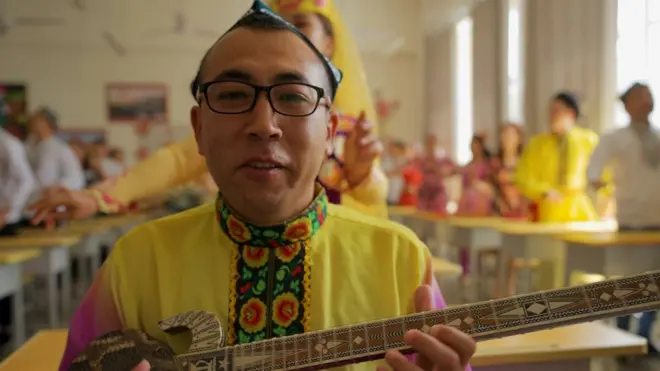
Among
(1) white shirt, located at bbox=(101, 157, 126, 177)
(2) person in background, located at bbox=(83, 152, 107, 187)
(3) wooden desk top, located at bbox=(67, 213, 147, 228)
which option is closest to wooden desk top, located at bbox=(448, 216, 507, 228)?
(3) wooden desk top, located at bbox=(67, 213, 147, 228)

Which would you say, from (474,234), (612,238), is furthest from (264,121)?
(474,234)

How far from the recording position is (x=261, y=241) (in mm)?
1129

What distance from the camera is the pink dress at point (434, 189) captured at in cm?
771

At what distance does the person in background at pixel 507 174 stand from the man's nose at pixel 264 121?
558 centimetres

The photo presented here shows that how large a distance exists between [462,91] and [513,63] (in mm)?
2456

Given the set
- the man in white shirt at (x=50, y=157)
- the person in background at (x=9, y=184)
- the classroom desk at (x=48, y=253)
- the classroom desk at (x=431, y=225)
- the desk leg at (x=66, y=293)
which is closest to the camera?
the classroom desk at (x=48, y=253)

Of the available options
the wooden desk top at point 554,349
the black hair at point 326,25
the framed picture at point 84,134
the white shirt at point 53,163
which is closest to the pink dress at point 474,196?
the white shirt at point 53,163

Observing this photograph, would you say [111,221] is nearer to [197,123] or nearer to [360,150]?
[360,150]

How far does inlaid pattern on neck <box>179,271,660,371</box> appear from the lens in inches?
33.5

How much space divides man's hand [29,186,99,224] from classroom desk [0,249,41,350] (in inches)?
102

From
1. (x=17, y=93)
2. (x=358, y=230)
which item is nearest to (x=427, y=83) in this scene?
(x=17, y=93)

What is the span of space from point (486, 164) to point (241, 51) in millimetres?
6400

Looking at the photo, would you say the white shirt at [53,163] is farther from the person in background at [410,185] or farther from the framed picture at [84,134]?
the framed picture at [84,134]

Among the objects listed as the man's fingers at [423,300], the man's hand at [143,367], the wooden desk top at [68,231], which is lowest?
the wooden desk top at [68,231]
